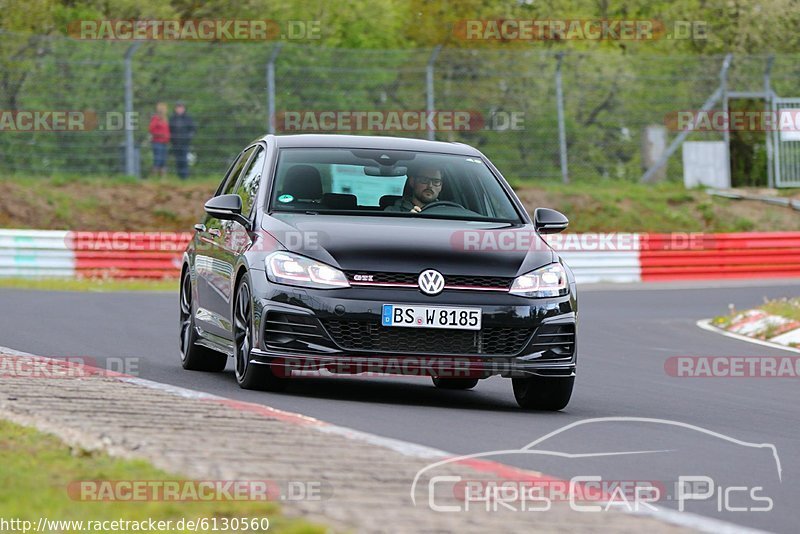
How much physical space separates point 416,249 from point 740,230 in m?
25.8

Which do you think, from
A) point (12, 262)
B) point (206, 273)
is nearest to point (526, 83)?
point (12, 262)

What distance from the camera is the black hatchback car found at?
9125 millimetres

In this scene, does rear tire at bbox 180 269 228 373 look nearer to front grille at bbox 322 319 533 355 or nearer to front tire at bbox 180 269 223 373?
front tire at bbox 180 269 223 373

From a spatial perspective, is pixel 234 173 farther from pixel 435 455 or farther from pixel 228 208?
pixel 435 455

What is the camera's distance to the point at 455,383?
11164 millimetres

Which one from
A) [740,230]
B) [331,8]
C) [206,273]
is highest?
[331,8]

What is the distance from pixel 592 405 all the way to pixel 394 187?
1.81 metres

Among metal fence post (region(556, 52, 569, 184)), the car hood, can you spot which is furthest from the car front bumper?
metal fence post (region(556, 52, 569, 184))

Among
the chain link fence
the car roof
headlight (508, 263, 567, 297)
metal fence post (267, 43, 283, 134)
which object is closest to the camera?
headlight (508, 263, 567, 297)

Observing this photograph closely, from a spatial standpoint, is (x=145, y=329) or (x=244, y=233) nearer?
(x=244, y=233)

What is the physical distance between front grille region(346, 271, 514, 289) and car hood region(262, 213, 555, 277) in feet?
0.08

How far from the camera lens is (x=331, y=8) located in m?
45.3

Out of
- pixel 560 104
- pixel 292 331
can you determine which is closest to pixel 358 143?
pixel 292 331

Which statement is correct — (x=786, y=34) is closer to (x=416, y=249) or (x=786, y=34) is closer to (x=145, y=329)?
(x=145, y=329)
